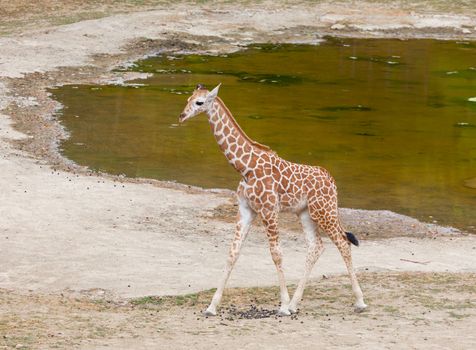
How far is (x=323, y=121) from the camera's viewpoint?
26.5 meters

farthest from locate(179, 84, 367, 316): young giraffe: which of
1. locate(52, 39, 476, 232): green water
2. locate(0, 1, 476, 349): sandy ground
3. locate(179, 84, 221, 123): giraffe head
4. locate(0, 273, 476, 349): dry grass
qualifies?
locate(52, 39, 476, 232): green water

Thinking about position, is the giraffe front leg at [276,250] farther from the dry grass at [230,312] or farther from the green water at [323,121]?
the green water at [323,121]

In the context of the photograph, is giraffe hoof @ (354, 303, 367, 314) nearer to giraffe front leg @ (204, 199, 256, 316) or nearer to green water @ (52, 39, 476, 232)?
giraffe front leg @ (204, 199, 256, 316)

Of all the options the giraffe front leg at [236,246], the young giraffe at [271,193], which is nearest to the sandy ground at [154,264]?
the giraffe front leg at [236,246]

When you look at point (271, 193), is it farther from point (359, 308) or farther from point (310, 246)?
point (359, 308)

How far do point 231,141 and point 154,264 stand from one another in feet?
9.69

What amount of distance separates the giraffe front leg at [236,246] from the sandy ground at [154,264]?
249mm

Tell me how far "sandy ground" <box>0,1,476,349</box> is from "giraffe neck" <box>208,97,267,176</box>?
1642mm

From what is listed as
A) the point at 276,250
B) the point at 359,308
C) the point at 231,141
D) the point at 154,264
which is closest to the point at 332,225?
the point at 276,250

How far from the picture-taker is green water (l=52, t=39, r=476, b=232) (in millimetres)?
21156

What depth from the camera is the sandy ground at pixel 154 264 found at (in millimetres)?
11609

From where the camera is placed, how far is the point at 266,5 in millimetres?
41594

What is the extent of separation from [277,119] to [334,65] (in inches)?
307

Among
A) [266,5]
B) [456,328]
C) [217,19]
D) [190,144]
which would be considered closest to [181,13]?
[217,19]
